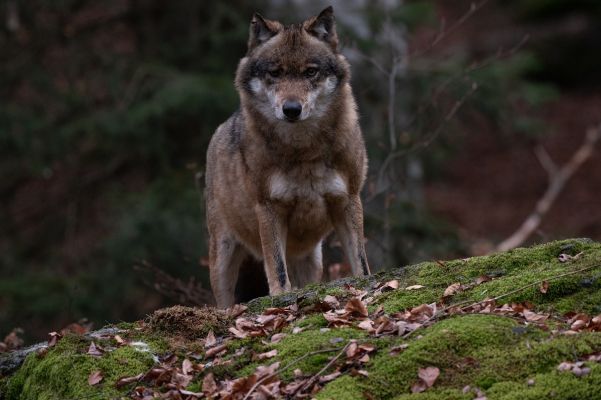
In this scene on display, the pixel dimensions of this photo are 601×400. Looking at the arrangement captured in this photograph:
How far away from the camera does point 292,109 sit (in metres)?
7.42

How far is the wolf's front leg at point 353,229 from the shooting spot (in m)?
7.82

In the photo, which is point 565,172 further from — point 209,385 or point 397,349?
point 209,385

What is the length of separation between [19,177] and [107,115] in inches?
122

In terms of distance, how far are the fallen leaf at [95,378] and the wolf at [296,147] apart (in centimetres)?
234

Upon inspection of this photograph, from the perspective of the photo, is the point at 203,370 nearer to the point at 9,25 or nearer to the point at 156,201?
the point at 156,201

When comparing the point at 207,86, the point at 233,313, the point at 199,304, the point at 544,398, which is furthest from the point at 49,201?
the point at 544,398

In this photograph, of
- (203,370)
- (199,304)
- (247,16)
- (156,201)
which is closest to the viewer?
(203,370)

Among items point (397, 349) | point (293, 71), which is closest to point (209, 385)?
point (397, 349)

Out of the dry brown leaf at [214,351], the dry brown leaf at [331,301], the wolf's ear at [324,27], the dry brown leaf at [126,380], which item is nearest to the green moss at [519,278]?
the dry brown leaf at [331,301]

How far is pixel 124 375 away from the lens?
5.57m

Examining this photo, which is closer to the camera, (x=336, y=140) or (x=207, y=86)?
(x=336, y=140)

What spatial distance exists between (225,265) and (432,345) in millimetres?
3971

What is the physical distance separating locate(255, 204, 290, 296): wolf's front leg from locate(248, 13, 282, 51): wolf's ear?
141 cm

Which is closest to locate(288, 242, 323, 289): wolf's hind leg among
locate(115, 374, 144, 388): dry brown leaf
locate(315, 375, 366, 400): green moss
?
locate(115, 374, 144, 388): dry brown leaf
